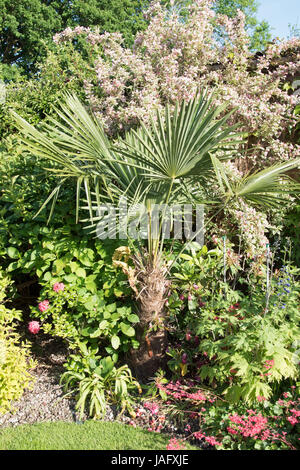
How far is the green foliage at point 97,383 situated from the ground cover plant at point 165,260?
0.01 metres

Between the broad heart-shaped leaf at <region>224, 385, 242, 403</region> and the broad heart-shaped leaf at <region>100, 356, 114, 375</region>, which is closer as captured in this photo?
the broad heart-shaped leaf at <region>224, 385, 242, 403</region>

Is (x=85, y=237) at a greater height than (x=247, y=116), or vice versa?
(x=247, y=116)

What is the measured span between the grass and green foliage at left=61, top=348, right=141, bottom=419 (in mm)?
155

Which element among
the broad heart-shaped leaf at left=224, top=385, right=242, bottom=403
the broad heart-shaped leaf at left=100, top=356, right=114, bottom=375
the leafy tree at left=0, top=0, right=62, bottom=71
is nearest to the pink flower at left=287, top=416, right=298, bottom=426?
the broad heart-shaped leaf at left=224, top=385, right=242, bottom=403

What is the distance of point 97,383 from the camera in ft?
10.8

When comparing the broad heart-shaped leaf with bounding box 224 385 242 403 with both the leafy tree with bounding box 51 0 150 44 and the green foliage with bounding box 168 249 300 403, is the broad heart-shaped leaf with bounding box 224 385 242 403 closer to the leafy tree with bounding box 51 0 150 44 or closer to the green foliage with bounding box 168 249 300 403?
the green foliage with bounding box 168 249 300 403

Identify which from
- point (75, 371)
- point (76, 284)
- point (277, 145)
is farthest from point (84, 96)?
point (75, 371)

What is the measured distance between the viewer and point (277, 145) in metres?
4.95

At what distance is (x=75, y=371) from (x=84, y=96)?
4.20m

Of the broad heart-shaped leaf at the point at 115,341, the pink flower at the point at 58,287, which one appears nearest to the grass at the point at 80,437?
the broad heart-shaped leaf at the point at 115,341

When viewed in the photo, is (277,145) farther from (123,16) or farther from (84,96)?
(123,16)

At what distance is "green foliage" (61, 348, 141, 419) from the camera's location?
10.4 feet

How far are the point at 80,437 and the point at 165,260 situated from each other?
156cm
